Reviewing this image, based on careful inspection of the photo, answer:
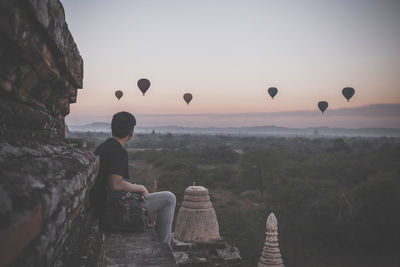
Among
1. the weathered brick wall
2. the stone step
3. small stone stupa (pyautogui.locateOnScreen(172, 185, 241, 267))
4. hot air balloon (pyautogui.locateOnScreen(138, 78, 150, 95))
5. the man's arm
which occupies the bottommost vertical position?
small stone stupa (pyautogui.locateOnScreen(172, 185, 241, 267))

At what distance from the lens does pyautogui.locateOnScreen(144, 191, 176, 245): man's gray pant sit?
372cm

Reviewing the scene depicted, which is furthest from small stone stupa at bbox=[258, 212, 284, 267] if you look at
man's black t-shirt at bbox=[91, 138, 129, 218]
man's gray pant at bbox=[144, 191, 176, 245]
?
man's black t-shirt at bbox=[91, 138, 129, 218]

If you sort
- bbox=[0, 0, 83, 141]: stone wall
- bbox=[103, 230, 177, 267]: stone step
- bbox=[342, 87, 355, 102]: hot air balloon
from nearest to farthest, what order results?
bbox=[0, 0, 83, 141]: stone wall, bbox=[103, 230, 177, 267]: stone step, bbox=[342, 87, 355, 102]: hot air balloon

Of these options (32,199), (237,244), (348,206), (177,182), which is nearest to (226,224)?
(237,244)

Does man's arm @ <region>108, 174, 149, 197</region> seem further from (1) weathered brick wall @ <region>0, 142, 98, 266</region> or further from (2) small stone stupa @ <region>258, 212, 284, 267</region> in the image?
(2) small stone stupa @ <region>258, 212, 284, 267</region>

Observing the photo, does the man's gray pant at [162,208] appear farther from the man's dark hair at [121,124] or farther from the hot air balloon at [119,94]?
the hot air balloon at [119,94]

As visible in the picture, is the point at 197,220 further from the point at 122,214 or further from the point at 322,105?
the point at 322,105

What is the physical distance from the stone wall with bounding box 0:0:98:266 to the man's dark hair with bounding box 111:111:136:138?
4.32 ft

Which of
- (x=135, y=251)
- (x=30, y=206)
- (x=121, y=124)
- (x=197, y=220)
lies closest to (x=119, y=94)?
(x=197, y=220)

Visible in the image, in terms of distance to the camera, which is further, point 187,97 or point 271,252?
point 187,97

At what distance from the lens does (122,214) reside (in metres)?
3.12

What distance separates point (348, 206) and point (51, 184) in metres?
17.0


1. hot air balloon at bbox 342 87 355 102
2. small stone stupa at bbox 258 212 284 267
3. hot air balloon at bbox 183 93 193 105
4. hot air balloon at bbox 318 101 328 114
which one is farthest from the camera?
hot air balloon at bbox 318 101 328 114

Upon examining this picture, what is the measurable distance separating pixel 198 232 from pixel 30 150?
4077 millimetres
